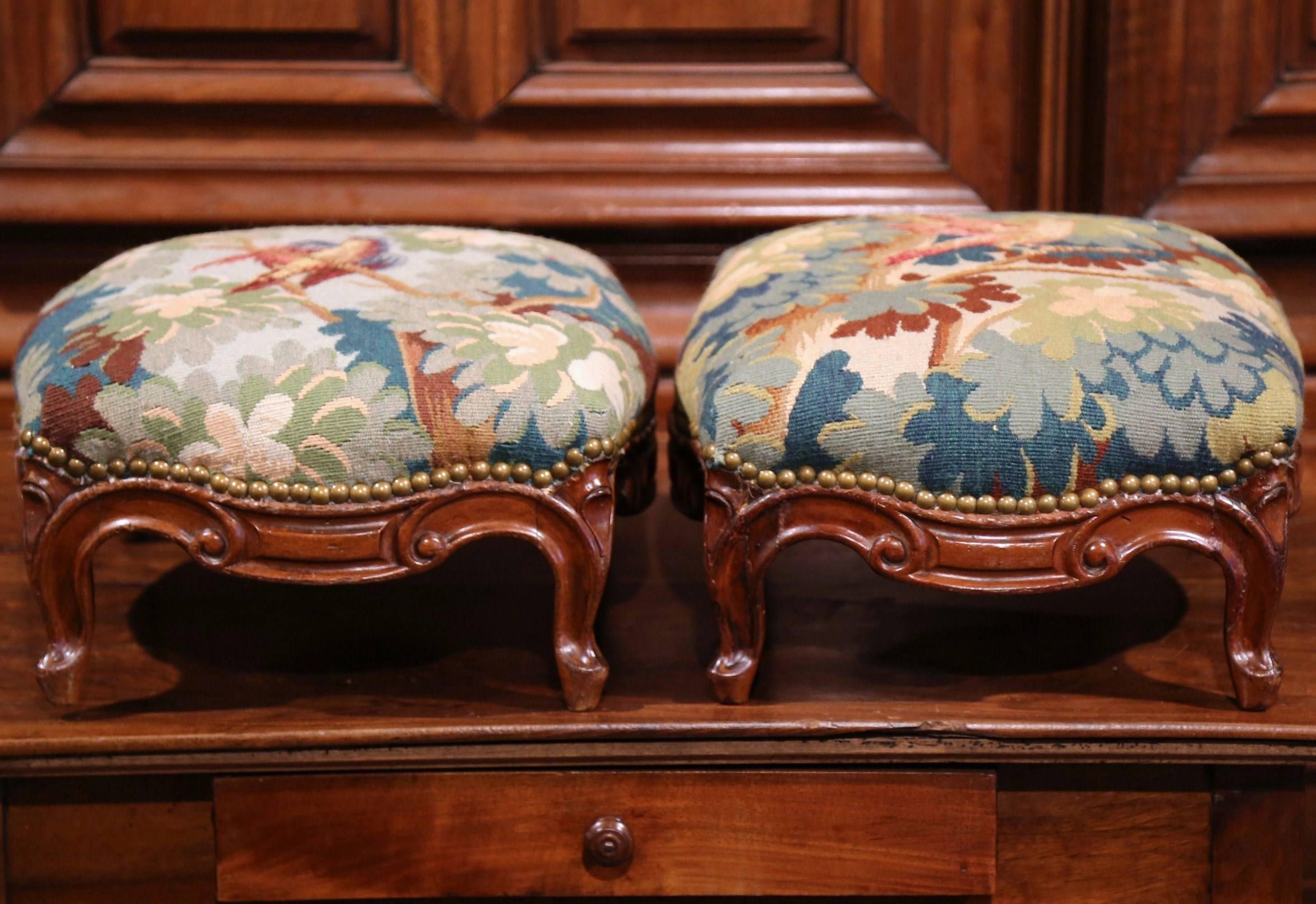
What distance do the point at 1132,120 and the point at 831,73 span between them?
1.03 ft

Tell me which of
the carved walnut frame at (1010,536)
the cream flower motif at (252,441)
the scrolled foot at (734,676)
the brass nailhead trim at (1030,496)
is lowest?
the scrolled foot at (734,676)

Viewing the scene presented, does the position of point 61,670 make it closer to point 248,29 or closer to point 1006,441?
point 1006,441

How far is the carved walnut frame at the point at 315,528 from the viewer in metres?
0.63

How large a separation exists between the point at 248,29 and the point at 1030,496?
958 mm

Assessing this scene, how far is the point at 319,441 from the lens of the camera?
0.61 metres

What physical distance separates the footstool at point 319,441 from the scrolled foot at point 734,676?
0.22ft

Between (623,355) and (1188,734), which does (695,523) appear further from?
(1188,734)

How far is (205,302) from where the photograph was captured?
0.69m

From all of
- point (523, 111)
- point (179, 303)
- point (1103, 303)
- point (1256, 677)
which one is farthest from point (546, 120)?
point (1256, 677)

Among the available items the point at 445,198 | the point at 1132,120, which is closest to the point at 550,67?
the point at 445,198

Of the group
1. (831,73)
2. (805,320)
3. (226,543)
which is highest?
(831,73)

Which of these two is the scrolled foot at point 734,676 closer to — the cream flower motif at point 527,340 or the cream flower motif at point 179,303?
the cream flower motif at point 527,340

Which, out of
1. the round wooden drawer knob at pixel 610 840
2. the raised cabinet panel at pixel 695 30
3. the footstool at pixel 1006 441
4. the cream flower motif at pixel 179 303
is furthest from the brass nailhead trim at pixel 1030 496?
the raised cabinet panel at pixel 695 30

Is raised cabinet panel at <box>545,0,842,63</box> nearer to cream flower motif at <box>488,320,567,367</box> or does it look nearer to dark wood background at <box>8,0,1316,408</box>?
dark wood background at <box>8,0,1316,408</box>
